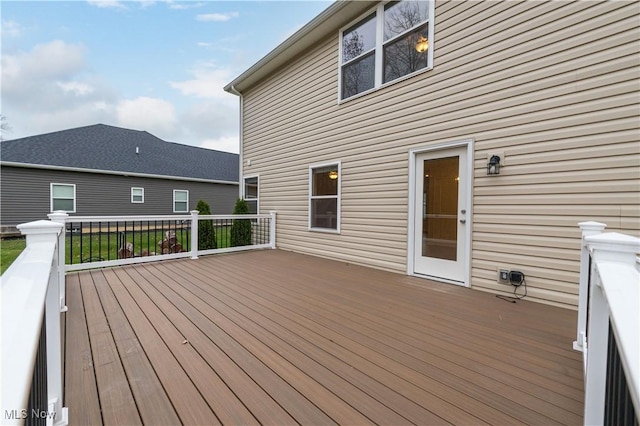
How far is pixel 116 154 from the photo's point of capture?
1288cm

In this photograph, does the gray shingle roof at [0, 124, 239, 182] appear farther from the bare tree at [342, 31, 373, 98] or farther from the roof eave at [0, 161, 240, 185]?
the bare tree at [342, 31, 373, 98]

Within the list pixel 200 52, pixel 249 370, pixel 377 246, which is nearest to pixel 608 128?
pixel 377 246

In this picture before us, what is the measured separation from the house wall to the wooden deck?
10571mm

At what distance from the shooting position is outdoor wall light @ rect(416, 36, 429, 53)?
4023 mm

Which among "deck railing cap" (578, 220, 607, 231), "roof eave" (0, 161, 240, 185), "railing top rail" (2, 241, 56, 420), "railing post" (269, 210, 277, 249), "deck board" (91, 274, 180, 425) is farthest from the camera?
"roof eave" (0, 161, 240, 185)

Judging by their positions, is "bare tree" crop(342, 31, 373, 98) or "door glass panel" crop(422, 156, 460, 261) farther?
"bare tree" crop(342, 31, 373, 98)

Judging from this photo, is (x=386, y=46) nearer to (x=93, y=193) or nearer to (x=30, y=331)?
(x=30, y=331)

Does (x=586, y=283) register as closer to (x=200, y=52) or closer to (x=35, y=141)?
Result: (x=200, y=52)

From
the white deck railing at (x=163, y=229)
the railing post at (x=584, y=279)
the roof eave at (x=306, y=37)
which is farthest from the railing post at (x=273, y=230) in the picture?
the railing post at (x=584, y=279)

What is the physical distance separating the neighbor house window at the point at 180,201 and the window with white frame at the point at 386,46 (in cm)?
1158

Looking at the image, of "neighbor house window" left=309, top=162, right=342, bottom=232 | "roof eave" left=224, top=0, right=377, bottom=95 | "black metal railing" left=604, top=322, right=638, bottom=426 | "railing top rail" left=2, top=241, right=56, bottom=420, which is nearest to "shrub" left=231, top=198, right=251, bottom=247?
"neighbor house window" left=309, top=162, right=342, bottom=232

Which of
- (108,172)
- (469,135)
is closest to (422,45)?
(469,135)

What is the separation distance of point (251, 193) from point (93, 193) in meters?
8.53

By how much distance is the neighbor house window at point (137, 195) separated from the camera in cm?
1280
